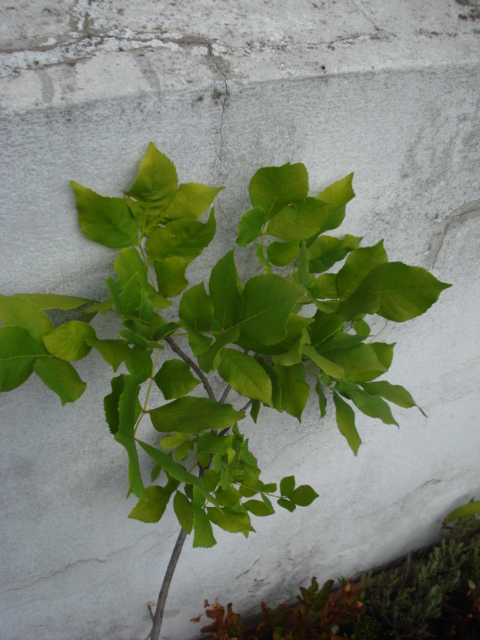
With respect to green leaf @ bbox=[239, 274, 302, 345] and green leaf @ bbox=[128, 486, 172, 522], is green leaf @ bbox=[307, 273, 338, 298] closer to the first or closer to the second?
green leaf @ bbox=[239, 274, 302, 345]

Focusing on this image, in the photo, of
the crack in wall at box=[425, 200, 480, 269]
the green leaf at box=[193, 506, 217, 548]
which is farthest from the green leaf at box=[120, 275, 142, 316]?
the crack in wall at box=[425, 200, 480, 269]

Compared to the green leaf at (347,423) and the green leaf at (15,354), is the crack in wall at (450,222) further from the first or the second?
the green leaf at (15,354)

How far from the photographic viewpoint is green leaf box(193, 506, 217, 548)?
86 centimetres

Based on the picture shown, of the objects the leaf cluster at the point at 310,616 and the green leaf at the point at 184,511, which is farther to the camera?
the leaf cluster at the point at 310,616

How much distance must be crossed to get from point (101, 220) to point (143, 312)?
138 millimetres

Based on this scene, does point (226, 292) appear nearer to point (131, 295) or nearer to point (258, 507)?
point (131, 295)

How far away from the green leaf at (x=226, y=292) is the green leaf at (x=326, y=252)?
26 cm

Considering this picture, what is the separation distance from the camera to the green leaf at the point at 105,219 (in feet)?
2.38

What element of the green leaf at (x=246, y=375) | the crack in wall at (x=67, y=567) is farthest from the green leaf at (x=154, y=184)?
the crack in wall at (x=67, y=567)

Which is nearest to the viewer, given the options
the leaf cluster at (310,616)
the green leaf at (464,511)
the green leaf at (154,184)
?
the green leaf at (154,184)

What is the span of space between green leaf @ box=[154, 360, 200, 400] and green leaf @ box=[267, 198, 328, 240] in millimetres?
237

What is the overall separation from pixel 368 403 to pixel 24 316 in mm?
571

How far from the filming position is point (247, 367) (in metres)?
0.73

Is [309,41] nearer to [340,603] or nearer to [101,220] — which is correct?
[101,220]
